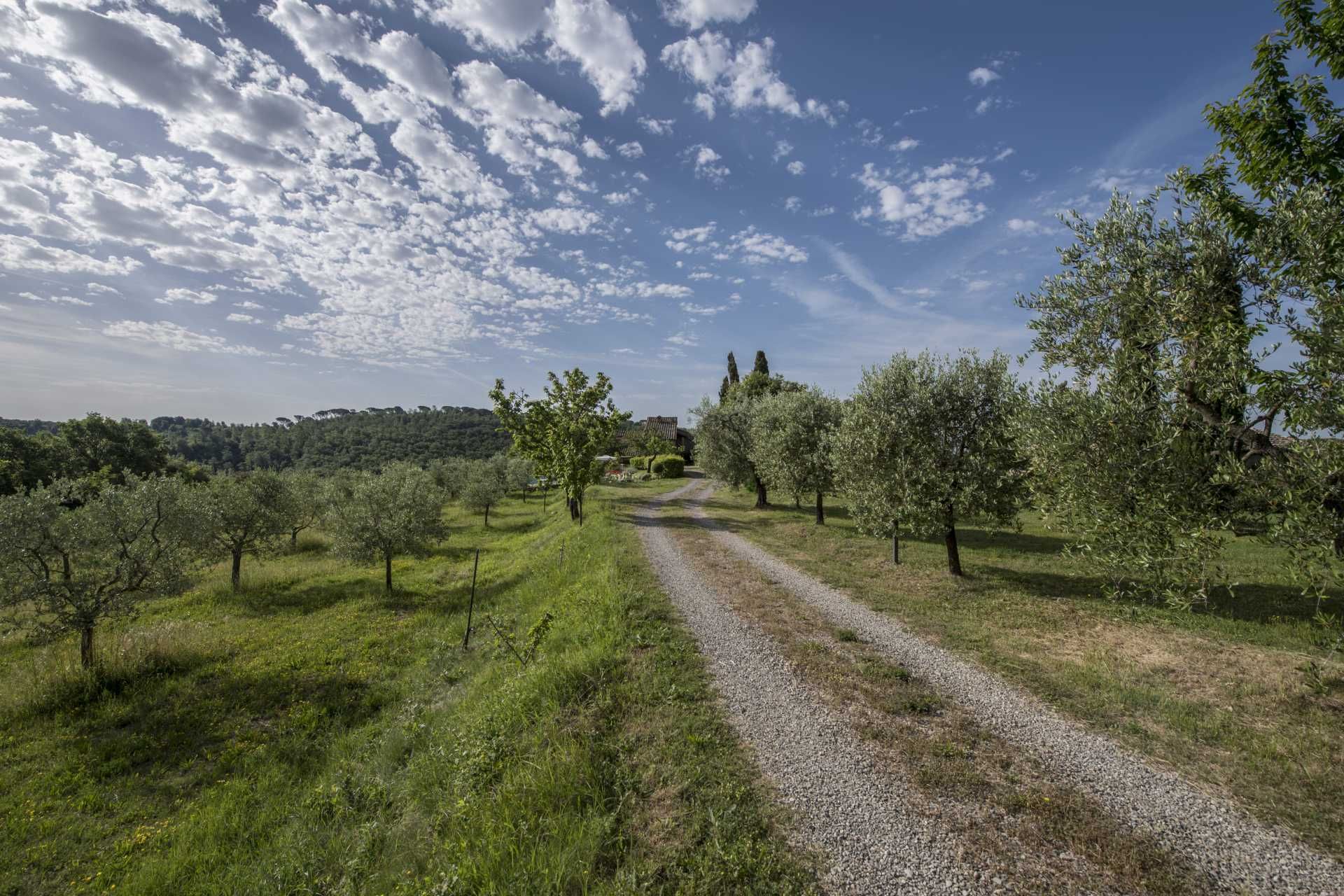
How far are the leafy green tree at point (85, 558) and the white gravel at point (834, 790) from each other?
76.0 feet

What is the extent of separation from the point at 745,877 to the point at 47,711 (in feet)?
76.2

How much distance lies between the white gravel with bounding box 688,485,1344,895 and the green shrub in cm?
Result: 5474

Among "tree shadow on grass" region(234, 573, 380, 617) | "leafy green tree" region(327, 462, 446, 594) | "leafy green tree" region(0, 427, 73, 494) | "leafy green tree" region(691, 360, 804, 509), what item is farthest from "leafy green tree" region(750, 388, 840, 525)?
"leafy green tree" region(0, 427, 73, 494)

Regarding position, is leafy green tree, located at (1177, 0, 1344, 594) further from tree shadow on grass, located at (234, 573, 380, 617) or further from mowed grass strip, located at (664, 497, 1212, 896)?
tree shadow on grass, located at (234, 573, 380, 617)

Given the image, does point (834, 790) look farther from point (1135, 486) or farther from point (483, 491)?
point (483, 491)

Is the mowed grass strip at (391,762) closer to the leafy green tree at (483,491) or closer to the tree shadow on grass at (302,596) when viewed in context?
the tree shadow on grass at (302,596)

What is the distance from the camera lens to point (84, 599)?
56.5 feet

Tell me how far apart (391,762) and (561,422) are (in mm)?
28189

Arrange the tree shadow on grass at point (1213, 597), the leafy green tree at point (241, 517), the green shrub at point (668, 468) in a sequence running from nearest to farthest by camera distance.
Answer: the tree shadow on grass at point (1213, 597) < the leafy green tree at point (241, 517) < the green shrub at point (668, 468)

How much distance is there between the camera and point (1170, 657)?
37.9 feet

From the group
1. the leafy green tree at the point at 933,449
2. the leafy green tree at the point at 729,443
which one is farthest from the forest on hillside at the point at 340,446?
the leafy green tree at the point at 933,449

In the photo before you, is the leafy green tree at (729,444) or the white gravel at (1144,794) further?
the leafy green tree at (729,444)

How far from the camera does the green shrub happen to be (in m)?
66.2

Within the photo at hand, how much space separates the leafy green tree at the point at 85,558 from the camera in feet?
55.3
